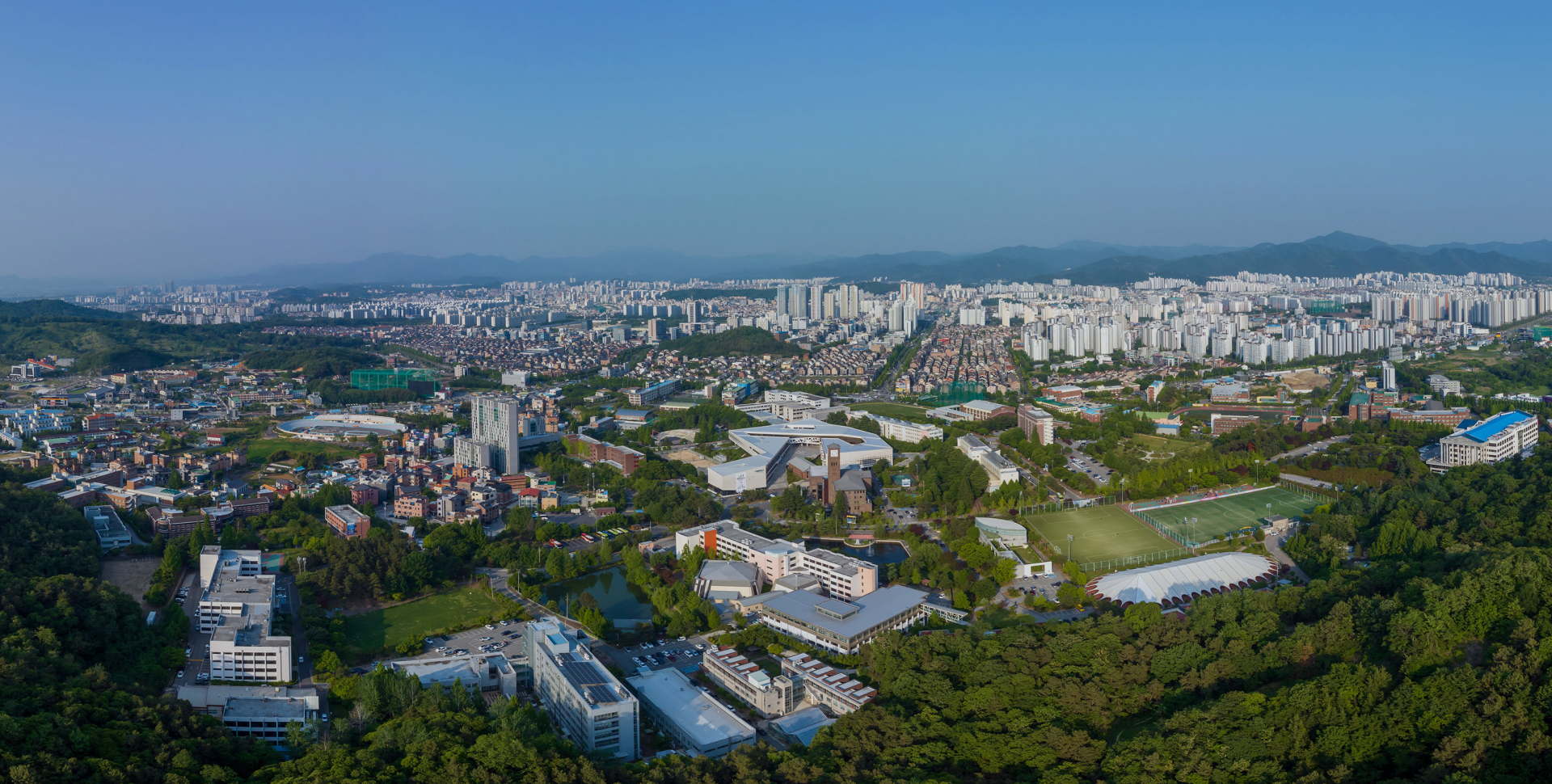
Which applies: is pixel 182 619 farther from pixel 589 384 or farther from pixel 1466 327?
pixel 1466 327

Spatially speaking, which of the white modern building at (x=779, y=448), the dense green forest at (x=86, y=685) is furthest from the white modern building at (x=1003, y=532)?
the dense green forest at (x=86, y=685)

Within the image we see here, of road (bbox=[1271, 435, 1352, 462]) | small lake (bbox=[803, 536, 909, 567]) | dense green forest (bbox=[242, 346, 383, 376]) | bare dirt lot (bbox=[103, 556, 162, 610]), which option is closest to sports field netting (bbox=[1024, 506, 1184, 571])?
small lake (bbox=[803, 536, 909, 567])

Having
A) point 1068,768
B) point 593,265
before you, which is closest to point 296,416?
point 1068,768

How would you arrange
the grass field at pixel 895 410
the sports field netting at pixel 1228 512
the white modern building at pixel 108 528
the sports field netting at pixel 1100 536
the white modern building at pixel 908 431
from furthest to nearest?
the grass field at pixel 895 410
the white modern building at pixel 908 431
the sports field netting at pixel 1228 512
the sports field netting at pixel 1100 536
the white modern building at pixel 108 528

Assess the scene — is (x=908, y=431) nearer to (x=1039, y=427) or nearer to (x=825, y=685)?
(x=1039, y=427)

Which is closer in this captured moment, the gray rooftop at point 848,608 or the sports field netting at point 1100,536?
the gray rooftop at point 848,608

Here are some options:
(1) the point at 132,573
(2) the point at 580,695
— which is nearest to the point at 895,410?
(1) the point at 132,573

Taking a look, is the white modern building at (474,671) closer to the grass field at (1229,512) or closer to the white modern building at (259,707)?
the white modern building at (259,707)
